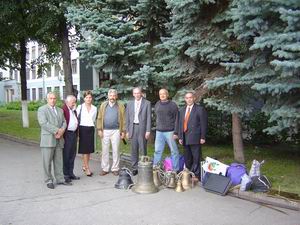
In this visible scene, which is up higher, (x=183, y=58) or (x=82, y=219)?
(x=183, y=58)

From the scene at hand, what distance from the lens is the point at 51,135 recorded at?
7430 mm

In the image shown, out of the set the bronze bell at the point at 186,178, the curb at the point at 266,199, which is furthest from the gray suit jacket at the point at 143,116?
the curb at the point at 266,199

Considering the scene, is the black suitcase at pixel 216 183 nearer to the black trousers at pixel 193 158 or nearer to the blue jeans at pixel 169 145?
the black trousers at pixel 193 158

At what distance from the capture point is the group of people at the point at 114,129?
7547 millimetres

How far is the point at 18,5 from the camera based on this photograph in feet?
53.4

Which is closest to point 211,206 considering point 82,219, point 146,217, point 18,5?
point 146,217

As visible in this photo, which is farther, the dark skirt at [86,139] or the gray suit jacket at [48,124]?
the dark skirt at [86,139]

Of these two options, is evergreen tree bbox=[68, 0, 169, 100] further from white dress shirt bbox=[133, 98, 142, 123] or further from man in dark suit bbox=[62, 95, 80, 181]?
man in dark suit bbox=[62, 95, 80, 181]

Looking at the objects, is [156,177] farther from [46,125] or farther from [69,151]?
[46,125]

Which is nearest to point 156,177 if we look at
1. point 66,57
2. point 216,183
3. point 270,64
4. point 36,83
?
point 216,183

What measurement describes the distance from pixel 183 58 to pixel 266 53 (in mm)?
2298

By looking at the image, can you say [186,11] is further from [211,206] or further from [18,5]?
[18,5]

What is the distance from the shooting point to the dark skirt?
333 inches

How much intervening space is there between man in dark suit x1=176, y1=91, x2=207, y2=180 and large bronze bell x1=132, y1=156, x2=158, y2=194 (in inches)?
42.3
